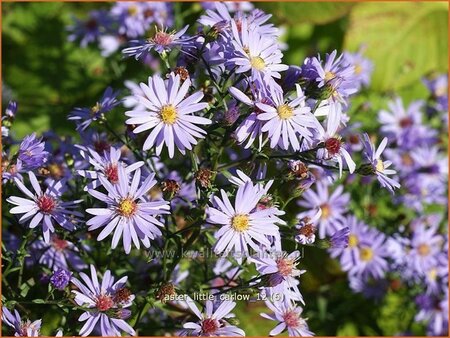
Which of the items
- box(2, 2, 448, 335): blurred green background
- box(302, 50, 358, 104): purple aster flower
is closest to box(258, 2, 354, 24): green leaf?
box(2, 2, 448, 335): blurred green background

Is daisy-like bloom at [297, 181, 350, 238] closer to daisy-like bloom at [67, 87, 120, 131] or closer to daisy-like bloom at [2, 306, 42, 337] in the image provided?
daisy-like bloom at [67, 87, 120, 131]

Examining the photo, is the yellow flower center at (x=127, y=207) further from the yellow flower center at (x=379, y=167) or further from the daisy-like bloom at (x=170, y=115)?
the yellow flower center at (x=379, y=167)

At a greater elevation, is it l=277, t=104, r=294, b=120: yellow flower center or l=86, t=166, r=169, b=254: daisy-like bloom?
l=277, t=104, r=294, b=120: yellow flower center

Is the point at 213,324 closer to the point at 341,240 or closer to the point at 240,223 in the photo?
the point at 240,223

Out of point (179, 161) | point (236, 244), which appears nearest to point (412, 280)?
point (179, 161)

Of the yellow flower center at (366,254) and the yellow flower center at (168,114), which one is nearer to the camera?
the yellow flower center at (168,114)

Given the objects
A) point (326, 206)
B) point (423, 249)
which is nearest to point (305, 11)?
point (326, 206)

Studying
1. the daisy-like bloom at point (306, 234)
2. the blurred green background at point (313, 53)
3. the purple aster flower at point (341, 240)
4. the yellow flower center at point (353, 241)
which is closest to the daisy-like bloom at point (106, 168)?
the daisy-like bloom at point (306, 234)
